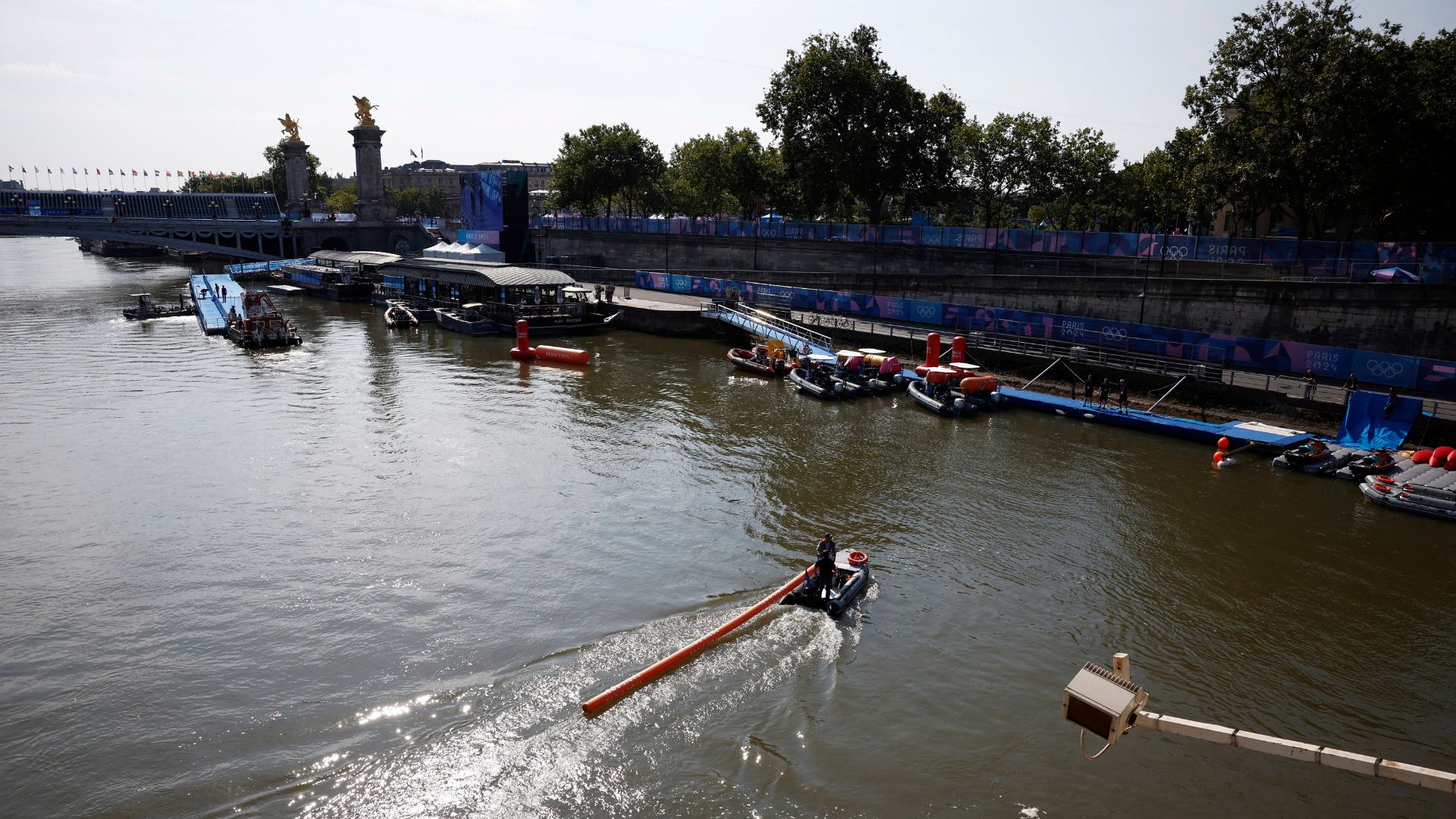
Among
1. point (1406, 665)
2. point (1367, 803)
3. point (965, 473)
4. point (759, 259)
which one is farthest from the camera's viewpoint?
point (759, 259)

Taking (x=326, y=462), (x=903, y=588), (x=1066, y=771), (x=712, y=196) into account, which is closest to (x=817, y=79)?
(x=712, y=196)

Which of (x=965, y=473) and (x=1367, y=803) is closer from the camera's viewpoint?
(x=1367, y=803)

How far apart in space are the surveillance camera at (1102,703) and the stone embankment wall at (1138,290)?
39859 millimetres

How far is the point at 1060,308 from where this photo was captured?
160 feet

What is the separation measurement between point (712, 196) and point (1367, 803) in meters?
84.7

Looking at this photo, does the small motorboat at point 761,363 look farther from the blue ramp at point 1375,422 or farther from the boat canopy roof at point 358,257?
the boat canopy roof at point 358,257

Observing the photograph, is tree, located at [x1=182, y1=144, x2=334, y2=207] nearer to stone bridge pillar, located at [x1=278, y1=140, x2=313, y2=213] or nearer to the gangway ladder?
stone bridge pillar, located at [x1=278, y1=140, x2=313, y2=213]

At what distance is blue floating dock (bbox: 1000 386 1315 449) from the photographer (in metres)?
32.3

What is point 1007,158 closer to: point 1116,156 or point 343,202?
point 1116,156

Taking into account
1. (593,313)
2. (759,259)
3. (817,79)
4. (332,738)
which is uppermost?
(817,79)

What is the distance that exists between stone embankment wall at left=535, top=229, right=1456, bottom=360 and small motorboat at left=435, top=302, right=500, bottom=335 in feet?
66.5

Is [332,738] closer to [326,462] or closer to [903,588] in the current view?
[903,588]

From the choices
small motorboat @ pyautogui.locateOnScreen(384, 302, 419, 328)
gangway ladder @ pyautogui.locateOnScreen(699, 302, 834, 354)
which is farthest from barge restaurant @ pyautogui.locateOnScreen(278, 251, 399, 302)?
gangway ladder @ pyautogui.locateOnScreen(699, 302, 834, 354)

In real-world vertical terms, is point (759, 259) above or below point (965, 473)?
above
